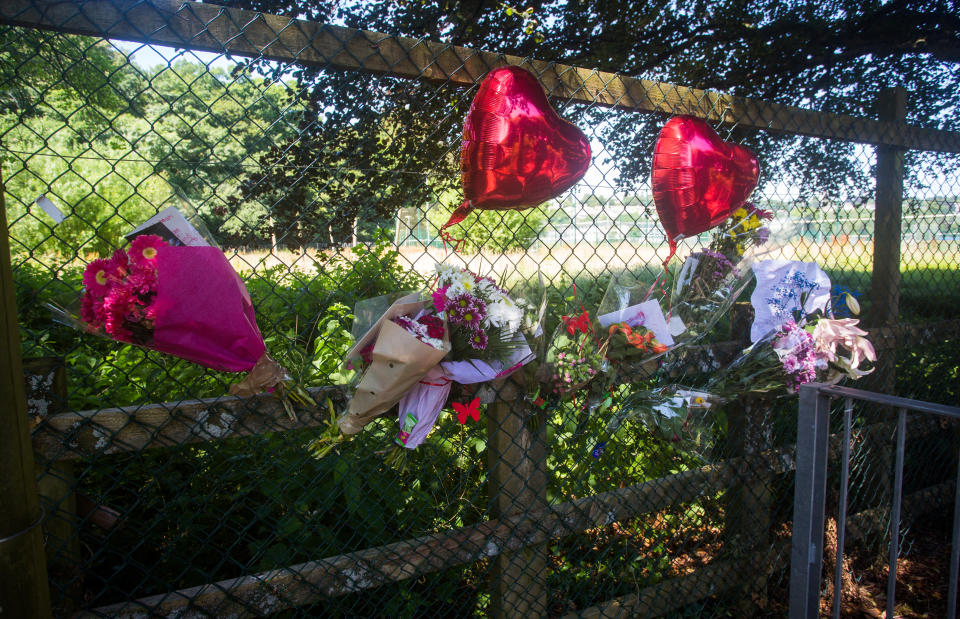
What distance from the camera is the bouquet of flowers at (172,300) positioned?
129cm

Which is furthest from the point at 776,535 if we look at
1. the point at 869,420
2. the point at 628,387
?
the point at 628,387

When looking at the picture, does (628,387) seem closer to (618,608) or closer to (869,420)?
(618,608)

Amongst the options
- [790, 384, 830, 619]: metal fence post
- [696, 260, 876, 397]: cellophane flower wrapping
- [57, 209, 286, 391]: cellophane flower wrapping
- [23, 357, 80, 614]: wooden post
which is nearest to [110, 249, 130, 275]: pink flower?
[57, 209, 286, 391]: cellophane flower wrapping

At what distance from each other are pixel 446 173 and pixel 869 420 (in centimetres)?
327

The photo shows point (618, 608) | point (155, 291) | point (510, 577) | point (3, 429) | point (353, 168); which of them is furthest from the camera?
point (618, 608)

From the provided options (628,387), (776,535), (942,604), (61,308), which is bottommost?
(942,604)

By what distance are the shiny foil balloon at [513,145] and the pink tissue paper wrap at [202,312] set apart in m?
0.78

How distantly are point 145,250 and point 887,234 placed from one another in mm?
3577

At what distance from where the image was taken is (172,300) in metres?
1.31

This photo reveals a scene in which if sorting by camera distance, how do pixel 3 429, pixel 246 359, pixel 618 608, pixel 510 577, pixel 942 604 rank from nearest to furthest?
pixel 3 429
pixel 246 359
pixel 510 577
pixel 618 608
pixel 942 604

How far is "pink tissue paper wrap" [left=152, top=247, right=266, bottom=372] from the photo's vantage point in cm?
132

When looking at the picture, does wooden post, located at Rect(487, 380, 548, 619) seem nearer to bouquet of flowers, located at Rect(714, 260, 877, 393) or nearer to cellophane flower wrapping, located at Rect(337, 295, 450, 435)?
cellophane flower wrapping, located at Rect(337, 295, 450, 435)

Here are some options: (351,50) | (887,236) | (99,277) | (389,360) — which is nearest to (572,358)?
(389,360)

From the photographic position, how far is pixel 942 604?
114 inches
